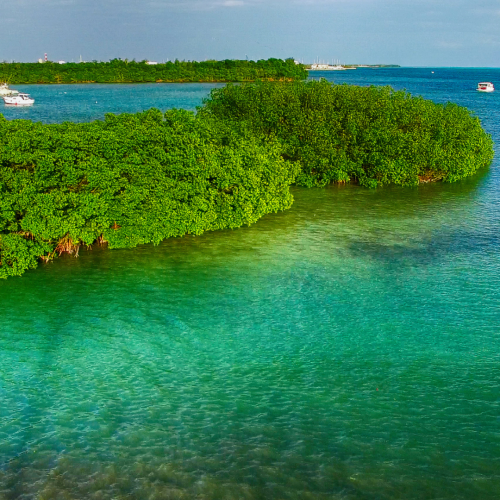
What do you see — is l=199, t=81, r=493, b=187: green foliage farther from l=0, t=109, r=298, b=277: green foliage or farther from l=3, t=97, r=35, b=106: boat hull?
l=3, t=97, r=35, b=106: boat hull

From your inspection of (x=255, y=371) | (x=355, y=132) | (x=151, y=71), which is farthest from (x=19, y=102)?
(x=151, y=71)

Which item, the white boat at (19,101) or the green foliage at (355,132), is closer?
the green foliage at (355,132)

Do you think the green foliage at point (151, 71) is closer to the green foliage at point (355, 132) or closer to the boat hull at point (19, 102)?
the boat hull at point (19, 102)

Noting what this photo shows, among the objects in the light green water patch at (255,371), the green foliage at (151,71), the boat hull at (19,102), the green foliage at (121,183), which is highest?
the green foliage at (151,71)

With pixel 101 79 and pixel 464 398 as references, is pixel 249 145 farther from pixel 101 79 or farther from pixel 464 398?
pixel 101 79

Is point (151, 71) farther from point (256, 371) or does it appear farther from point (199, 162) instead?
point (256, 371)

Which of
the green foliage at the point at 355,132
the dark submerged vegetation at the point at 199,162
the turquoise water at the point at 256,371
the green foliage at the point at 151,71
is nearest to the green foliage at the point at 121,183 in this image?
the dark submerged vegetation at the point at 199,162

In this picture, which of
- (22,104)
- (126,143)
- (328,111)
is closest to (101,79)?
(22,104)
